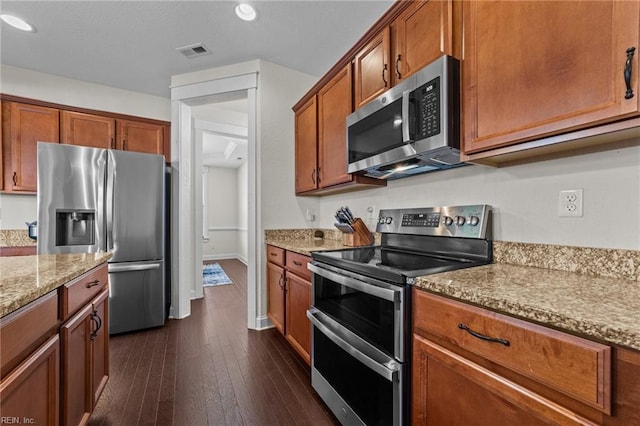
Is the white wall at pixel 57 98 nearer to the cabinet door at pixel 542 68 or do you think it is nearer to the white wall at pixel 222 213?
the cabinet door at pixel 542 68

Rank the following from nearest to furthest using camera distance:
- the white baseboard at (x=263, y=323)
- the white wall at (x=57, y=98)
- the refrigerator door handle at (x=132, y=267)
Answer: the refrigerator door handle at (x=132, y=267), the white baseboard at (x=263, y=323), the white wall at (x=57, y=98)

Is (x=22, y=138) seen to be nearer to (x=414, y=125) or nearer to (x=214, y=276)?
(x=214, y=276)

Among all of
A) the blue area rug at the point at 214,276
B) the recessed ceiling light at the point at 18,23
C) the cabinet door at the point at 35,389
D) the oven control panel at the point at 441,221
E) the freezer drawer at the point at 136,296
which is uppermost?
the recessed ceiling light at the point at 18,23

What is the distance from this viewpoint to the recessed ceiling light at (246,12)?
83.9 inches

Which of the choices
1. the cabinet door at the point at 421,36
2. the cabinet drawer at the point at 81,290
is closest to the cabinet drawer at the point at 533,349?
the cabinet door at the point at 421,36

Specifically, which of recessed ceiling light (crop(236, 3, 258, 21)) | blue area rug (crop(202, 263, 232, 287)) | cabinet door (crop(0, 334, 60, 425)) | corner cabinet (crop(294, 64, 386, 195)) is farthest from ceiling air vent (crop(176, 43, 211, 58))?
blue area rug (crop(202, 263, 232, 287))

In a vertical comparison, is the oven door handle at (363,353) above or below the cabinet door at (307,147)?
below

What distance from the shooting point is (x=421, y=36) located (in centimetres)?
145

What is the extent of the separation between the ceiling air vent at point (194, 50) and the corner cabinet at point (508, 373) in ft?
9.27

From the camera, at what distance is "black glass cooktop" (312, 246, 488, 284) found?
114 centimetres

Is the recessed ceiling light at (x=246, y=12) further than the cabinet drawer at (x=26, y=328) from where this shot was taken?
Yes

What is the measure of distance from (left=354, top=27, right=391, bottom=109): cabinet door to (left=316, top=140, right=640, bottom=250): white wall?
0.67 m

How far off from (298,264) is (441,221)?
1069 mm

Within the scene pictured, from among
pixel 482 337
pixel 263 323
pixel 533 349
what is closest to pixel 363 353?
pixel 482 337
